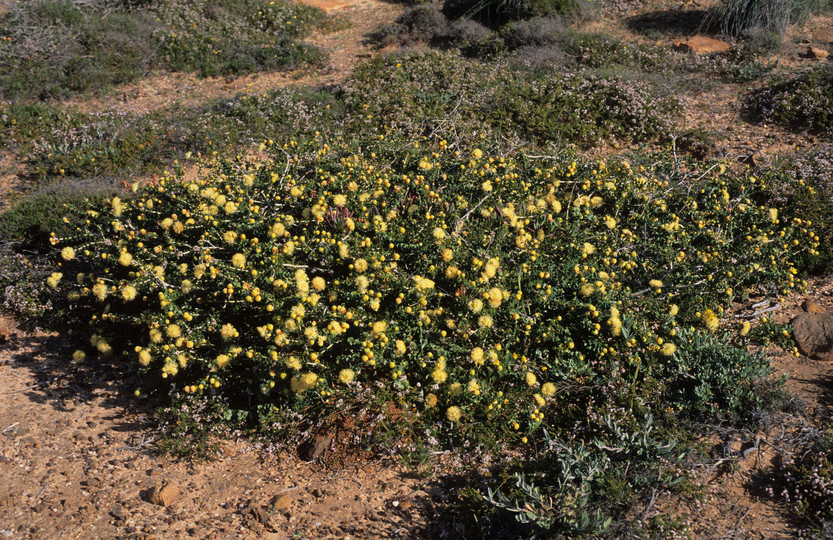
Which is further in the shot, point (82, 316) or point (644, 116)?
point (644, 116)

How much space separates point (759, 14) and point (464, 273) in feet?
23.5

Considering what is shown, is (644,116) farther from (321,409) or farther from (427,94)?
(321,409)

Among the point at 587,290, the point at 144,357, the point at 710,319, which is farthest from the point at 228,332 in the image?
the point at 710,319

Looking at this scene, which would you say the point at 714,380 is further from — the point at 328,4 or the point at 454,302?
the point at 328,4

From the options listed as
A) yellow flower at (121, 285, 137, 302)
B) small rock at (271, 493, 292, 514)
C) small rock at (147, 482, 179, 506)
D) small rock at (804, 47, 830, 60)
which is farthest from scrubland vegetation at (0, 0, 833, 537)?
small rock at (804, 47, 830, 60)

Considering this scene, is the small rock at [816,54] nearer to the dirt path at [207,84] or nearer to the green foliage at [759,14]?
the green foliage at [759,14]

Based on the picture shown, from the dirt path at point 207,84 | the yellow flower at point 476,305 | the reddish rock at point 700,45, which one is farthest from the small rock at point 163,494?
the reddish rock at point 700,45

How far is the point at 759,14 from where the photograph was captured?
816 cm

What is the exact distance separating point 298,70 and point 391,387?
6.43 meters

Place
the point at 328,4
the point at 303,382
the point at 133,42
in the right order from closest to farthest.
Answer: the point at 303,382
the point at 133,42
the point at 328,4

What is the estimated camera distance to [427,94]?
7.02 metres

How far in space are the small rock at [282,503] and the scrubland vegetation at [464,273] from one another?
16.2 inches

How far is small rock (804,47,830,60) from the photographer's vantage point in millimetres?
7629

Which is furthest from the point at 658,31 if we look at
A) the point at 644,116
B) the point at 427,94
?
the point at 427,94
